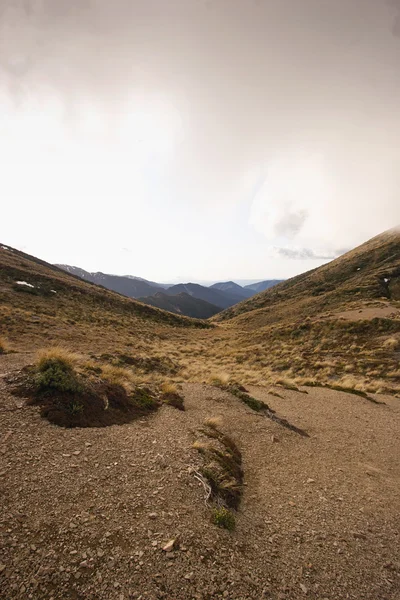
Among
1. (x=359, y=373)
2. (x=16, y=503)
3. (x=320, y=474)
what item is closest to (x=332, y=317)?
(x=359, y=373)

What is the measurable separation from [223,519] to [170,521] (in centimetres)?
127

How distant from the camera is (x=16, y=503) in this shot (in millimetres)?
5273

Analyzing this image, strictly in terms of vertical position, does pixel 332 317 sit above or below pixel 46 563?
above

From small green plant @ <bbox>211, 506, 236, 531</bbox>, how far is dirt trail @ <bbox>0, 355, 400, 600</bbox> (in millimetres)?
166

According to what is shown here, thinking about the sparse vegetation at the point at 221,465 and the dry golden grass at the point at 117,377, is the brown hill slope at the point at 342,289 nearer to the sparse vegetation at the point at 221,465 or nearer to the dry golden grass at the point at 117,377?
the dry golden grass at the point at 117,377

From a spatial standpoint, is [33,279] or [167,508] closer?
[167,508]

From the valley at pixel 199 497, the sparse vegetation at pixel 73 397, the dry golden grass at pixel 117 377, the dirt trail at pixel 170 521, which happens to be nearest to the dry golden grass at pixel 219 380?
the valley at pixel 199 497

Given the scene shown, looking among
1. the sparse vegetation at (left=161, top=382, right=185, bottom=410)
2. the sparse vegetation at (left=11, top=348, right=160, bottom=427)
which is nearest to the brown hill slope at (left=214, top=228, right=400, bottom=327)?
the sparse vegetation at (left=161, top=382, right=185, bottom=410)

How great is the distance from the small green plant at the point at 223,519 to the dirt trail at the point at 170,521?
0.17 meters

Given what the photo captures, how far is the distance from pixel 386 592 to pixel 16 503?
727 centimetres

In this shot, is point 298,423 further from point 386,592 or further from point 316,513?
point 386,592

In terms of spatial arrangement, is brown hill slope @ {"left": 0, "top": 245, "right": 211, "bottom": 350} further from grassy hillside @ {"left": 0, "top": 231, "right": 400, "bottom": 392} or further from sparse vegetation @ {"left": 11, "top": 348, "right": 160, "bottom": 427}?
sparse vegetation @ {"left": 11, "top": 348, "right": 160, "bottom": 427}

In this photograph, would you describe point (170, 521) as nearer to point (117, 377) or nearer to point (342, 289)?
point (117, 377)

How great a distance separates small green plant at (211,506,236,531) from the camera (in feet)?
19.9
